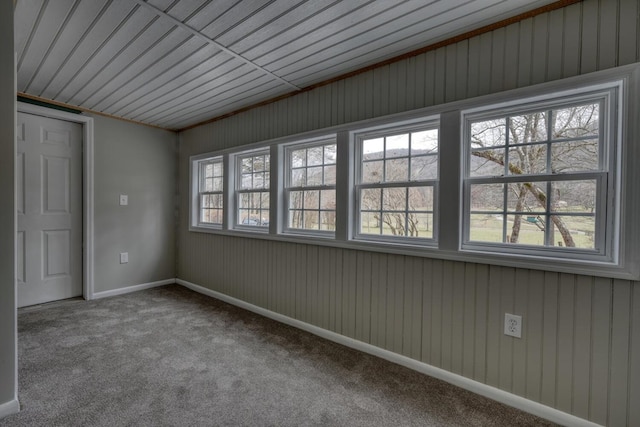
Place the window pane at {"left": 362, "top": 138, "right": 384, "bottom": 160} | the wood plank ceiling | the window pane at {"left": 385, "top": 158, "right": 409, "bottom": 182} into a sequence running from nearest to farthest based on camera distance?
the wood plank ceiling
the window pane at {"left": 385, "top": 158, "right": 409, "bottom": 182}
the window pane at {"left": 362, "top": 138, "right": 384, "bottom": 160}

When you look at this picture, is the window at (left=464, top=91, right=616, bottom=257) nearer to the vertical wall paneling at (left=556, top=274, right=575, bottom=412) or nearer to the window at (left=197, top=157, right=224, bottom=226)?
the vertical wall paneling at (left=556, top=274, right=575, bottom=412)

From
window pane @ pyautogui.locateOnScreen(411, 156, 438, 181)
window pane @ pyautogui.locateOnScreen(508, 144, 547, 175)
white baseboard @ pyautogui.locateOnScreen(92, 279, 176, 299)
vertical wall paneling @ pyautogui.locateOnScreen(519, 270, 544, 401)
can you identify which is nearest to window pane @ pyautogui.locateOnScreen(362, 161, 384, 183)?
window pane @ pyautogui.locateOnScreen(411, 156, 438, 181)

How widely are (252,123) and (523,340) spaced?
3086 mm

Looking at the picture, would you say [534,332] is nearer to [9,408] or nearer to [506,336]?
[506,336]

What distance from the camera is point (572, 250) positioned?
168cm

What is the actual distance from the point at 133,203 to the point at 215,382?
2989mm

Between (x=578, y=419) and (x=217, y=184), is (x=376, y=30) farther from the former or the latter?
(x=217, y=184)

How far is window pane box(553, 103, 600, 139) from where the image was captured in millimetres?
1639

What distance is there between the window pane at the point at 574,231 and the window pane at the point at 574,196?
0.05 m

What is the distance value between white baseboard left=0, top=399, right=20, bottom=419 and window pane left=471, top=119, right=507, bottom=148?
3.11 metres

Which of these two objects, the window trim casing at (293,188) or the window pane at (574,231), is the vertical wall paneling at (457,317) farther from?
the window trim casing at (293,188)

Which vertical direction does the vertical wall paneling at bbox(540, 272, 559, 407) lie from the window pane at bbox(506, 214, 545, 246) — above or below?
below

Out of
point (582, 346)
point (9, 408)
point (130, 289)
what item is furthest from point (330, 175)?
point (130, 289)

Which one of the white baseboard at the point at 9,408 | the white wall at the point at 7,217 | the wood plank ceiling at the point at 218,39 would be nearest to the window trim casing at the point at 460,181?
the wood plank ceiling at the point at 218,39
